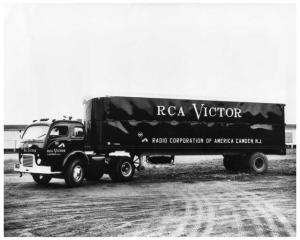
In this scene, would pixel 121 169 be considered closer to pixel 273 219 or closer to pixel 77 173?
pixel 77 173

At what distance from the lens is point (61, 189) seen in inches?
490

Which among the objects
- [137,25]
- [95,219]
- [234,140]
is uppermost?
[137,25]

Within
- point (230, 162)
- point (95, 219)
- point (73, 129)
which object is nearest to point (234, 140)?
point (230, 162)

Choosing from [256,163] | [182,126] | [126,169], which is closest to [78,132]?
[126,169]

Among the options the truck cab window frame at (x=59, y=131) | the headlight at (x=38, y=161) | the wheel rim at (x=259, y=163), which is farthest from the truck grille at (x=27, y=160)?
the wheel rim at (x=259, y=163)

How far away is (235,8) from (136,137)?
19.9ft

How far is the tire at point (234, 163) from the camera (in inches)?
669

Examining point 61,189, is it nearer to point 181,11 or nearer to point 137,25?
point 137,25

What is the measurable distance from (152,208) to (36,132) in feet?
16.0

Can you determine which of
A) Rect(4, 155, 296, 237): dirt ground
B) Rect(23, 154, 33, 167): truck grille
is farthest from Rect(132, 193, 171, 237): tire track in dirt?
Rect(23, 154, 33, 167): truck grille

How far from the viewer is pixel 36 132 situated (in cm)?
1272

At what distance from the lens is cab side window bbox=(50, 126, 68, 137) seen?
1269 centimetres

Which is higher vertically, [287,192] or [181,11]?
[181,11]

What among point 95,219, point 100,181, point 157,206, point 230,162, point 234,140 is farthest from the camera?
point 230,162
